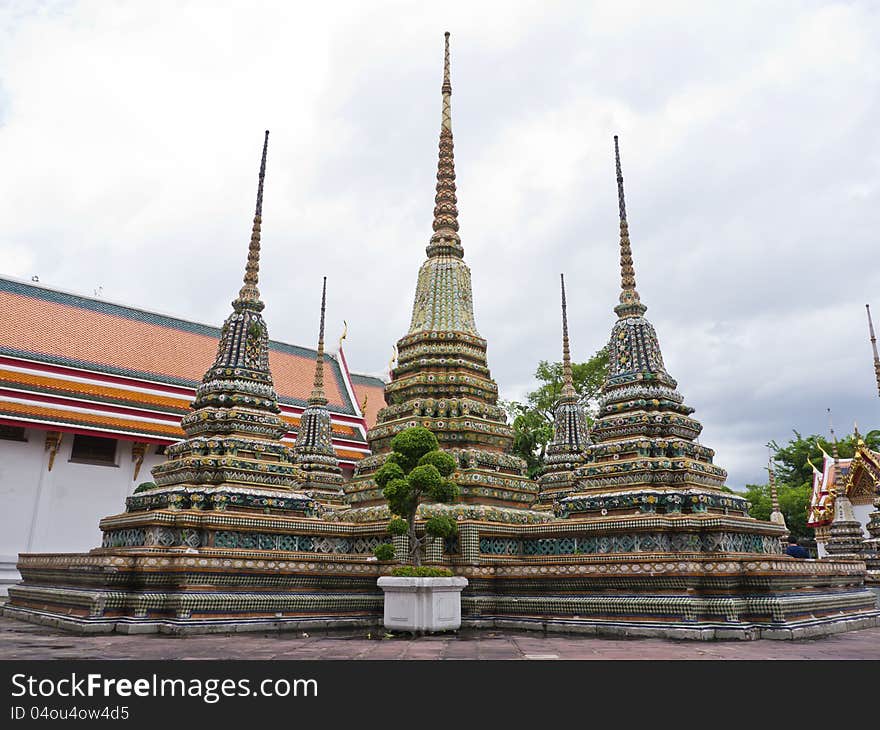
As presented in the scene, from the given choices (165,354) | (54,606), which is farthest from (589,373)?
(54,606)

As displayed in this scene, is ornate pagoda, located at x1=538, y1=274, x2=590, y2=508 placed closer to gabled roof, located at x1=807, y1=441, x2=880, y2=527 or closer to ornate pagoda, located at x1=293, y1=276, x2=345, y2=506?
ornate pagoda, located at x1=293, y1=276, x2=345, y2=506

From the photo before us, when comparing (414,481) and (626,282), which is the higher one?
(626,282)

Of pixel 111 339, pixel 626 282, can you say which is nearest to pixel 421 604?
pixel 626 282

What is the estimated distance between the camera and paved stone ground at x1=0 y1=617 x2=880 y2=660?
6.04 metres

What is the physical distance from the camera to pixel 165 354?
25.2 m

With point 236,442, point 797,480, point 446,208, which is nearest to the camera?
point 236,442

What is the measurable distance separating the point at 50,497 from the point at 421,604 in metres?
16.6

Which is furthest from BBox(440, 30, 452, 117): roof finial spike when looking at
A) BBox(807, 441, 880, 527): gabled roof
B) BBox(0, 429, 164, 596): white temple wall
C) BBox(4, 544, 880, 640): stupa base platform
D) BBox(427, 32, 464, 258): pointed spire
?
BBox(807, 441, 880, 527): gabled roof

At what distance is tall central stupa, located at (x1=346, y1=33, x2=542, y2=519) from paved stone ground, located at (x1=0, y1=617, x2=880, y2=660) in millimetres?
3354

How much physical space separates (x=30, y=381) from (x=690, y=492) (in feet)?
62.9

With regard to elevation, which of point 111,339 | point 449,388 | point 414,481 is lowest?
point 414,481

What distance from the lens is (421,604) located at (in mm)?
7914

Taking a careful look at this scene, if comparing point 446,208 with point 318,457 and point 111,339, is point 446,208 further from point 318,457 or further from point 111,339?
point 111,339

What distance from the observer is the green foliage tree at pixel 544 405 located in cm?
3144
